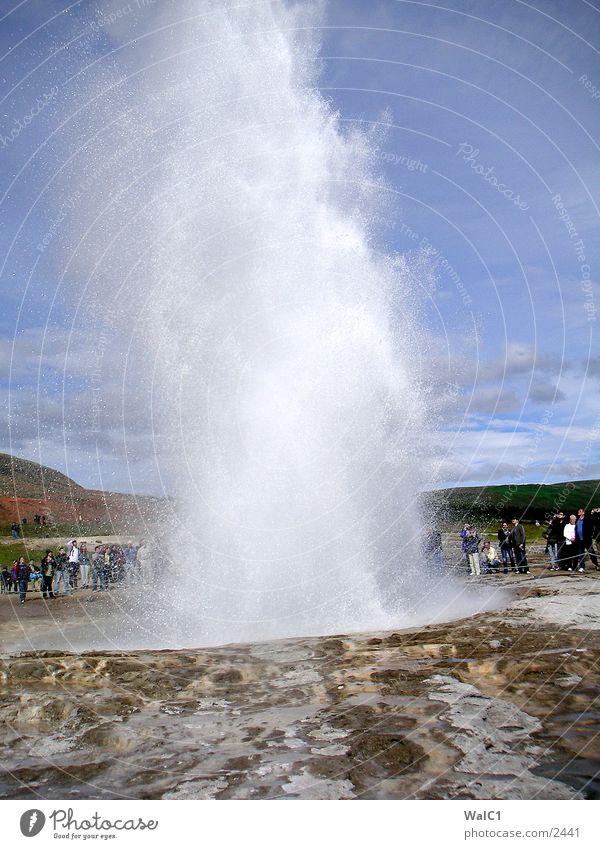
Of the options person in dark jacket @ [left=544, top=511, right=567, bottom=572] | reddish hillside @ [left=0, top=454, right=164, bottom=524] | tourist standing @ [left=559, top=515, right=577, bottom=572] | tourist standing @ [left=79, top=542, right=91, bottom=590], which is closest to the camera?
tourist standing @ [left=559, top=515, right=577, bottom=572]

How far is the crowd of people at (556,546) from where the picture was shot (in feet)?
69.2

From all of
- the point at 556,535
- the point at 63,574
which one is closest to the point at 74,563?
the point at 63,574

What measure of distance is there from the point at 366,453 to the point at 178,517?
7.43 meters

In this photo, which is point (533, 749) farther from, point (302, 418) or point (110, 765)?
point (302, 418)


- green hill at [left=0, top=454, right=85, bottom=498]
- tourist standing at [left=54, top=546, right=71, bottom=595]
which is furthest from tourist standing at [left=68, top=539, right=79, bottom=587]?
green hill at [left=0, top=454, right=85, bottom=498]

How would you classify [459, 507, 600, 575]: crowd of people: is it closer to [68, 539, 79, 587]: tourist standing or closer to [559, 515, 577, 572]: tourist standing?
[559, 515, 577, 572]: tourist standing

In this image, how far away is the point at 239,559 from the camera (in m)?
18.7

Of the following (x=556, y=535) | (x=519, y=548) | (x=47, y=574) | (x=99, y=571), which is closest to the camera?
(x=556, y=535)

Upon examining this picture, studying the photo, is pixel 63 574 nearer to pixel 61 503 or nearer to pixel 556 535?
pixel 556 535

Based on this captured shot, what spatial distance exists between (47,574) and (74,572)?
5.10 ft

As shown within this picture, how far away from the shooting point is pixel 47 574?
2783cm

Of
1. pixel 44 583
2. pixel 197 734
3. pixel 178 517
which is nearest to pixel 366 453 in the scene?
pixel 178 517

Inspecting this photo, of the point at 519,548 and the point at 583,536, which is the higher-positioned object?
the point at 583,536

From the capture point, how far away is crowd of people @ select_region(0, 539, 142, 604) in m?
27.6
